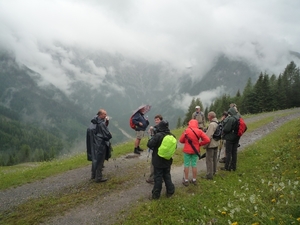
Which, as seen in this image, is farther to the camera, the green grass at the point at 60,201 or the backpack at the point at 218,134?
the backpack at the point at 218,134

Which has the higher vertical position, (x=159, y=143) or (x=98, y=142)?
(x=98, y=142)

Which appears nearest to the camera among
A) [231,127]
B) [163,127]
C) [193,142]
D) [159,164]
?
[159,164]

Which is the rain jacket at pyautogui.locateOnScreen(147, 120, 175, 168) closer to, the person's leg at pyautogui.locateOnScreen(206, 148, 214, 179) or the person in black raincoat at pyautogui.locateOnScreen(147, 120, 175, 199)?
the person in black raincoat at pyautogui.locateOnScreen(147, 120, 175, 199)

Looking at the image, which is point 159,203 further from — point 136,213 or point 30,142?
point 30,142

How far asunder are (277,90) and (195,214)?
57102 mm

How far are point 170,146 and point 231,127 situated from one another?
4116 mm

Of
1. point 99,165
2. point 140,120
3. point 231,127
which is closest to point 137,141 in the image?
point 140,120

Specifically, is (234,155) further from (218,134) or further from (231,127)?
(218,134)

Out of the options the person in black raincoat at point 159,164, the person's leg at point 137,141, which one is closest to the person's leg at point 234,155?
the person in black raincoat at point 159,164

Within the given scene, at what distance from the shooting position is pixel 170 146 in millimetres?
7844

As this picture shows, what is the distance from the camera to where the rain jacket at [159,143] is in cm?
798

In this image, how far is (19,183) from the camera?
11273 mm

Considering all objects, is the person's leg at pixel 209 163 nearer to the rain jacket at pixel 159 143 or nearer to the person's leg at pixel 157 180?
the rain jacket at pixel 159 143

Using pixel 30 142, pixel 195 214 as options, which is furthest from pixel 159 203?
pixel 30 142
